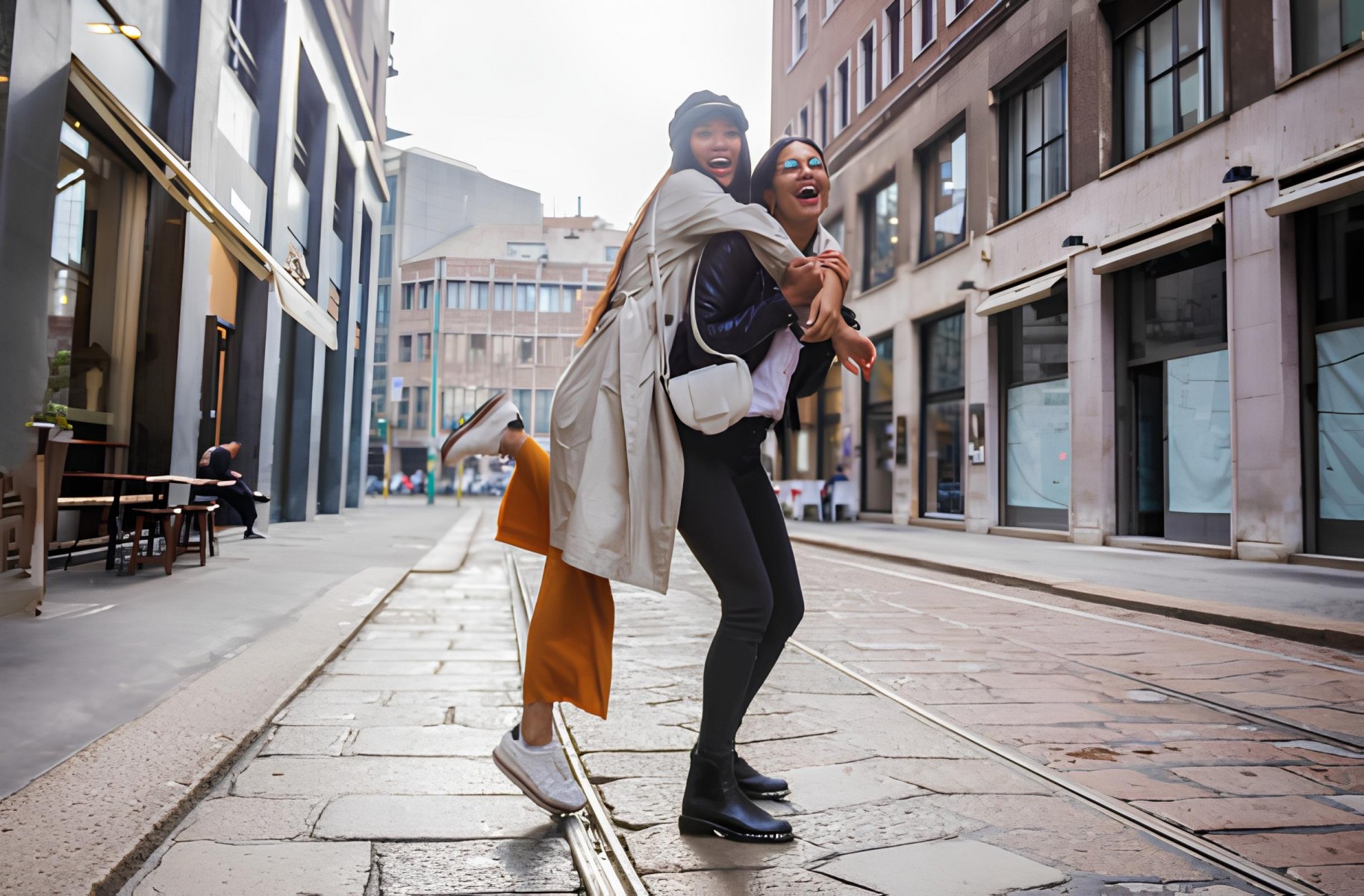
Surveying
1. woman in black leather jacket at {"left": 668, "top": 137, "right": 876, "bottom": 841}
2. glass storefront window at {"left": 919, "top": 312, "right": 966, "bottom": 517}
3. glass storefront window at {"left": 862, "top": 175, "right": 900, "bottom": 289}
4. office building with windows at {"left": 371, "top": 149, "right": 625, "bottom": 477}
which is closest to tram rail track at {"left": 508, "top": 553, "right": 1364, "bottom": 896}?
woman in black leather jacket at {"left": 668, "top": 137, "right": 876, "bottom": 841}

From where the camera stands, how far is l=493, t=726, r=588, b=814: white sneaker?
2.57 meters

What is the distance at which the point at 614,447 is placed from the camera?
2.38 meters

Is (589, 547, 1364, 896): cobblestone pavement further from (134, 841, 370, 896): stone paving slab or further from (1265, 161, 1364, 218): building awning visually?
(1265, 161, 1364, 218): building awning

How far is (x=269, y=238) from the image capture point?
13.5 m

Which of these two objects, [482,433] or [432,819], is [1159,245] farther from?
[432,819]

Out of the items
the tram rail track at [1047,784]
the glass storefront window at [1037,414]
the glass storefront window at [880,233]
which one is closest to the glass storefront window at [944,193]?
the glass storefront window at [880,233]

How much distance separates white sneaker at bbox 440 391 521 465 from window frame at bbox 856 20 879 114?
916 inches

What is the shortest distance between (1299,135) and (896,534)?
8.52 meters

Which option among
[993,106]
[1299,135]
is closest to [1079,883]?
[1299,135]

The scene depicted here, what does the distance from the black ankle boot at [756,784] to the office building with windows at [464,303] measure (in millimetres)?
57501

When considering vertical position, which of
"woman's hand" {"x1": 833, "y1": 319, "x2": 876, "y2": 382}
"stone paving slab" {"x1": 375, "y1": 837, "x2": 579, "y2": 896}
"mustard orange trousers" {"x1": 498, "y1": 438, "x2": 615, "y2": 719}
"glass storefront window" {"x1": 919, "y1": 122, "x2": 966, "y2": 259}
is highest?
"glass storefront window" {"x1": 919, "y1": 122, "x2": 966, "y2": 259}

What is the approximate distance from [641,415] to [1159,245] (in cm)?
1227

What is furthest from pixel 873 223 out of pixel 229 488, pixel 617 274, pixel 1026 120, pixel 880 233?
pixel 617 274

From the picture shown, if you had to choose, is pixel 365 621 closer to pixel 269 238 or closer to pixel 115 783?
pixel 115 783
